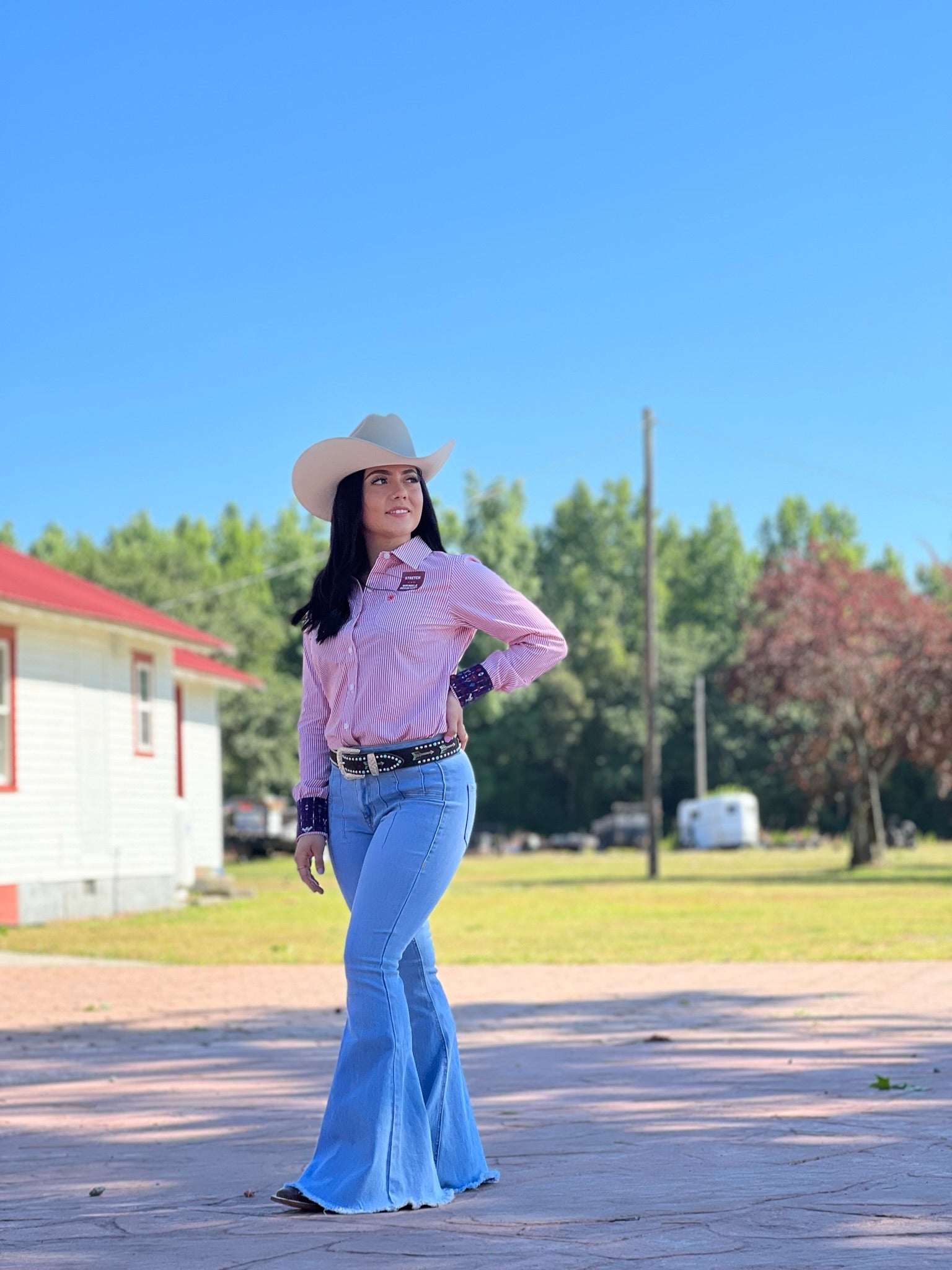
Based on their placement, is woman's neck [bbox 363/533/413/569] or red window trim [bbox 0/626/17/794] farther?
red window trim [bbox 0/626/17/794]

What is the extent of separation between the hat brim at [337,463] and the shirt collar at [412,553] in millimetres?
230

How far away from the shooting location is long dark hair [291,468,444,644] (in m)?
4.58

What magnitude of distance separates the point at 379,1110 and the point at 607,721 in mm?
72595

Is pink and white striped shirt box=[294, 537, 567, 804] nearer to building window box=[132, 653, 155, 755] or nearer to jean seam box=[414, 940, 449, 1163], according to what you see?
jean seam box=[414, 940, 449, 1163]

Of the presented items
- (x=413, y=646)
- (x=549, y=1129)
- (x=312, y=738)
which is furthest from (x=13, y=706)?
(x=413, y=646)

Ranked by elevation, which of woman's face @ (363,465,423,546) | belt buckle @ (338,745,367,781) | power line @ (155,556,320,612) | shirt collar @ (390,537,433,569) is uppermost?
power line @ (155,556,320,612)

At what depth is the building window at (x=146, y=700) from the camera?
24.4 m

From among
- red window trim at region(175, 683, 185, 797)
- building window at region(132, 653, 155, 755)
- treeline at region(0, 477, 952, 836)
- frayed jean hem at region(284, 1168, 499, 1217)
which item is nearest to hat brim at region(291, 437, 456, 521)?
frayed jean hem at region(284, 1168, 499, 1217)

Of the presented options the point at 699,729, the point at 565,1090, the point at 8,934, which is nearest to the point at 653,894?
the point at 8,934

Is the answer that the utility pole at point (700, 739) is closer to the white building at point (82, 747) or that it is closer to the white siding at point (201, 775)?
the white siding at point (201, 775)

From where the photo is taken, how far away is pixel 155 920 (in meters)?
21.3

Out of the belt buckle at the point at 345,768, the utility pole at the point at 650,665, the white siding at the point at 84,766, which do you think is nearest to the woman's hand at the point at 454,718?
the belt buckle at the point at 345,768

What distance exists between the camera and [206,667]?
29.8 metres

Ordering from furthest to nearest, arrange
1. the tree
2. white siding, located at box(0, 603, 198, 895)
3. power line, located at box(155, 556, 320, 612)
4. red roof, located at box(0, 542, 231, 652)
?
the tree
power line, located at box(155, 556, 320, 612)
white siding, located at box(0, 603, 198, 895)
red roof, located at box(0, 542, 231, 652)
